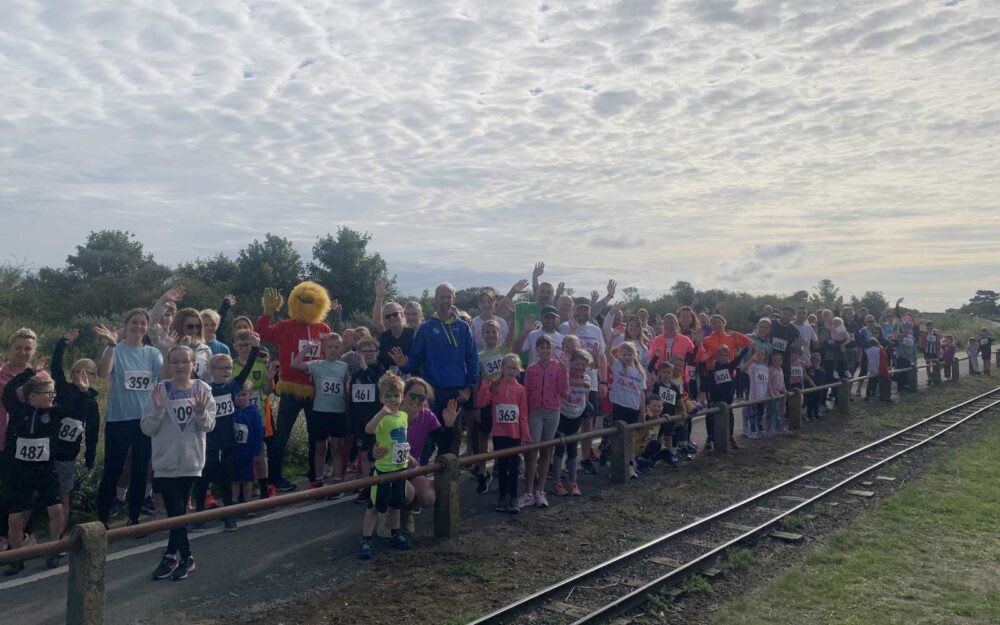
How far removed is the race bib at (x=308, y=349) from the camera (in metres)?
8.58

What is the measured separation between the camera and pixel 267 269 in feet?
118

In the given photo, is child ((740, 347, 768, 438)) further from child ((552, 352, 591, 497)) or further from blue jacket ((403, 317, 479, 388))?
blue jacket ((403, 317, 479, 388))

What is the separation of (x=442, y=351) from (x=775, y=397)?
23.8ft

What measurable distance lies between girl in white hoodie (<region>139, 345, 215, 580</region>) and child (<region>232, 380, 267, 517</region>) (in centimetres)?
139

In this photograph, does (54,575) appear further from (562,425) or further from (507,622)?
(562,425)

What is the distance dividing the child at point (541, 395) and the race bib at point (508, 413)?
48 centimetres

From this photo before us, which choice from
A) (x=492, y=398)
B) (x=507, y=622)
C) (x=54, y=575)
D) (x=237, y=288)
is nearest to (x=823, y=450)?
(x=492, y=398)

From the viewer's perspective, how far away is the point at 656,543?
24.2ft

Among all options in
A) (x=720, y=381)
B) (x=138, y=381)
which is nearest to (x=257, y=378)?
(x=138, y=381)

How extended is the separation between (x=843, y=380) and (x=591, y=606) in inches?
474

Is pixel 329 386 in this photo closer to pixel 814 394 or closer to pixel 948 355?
pixel 814 394

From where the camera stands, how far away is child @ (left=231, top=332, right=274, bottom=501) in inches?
310

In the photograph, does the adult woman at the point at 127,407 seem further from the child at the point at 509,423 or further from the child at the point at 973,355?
the child at the point at 973,355

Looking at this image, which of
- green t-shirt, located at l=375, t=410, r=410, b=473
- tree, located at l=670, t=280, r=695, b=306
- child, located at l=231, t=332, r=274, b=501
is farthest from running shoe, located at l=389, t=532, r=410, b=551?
tree, located at l=670, t=280, r=695, b=306
